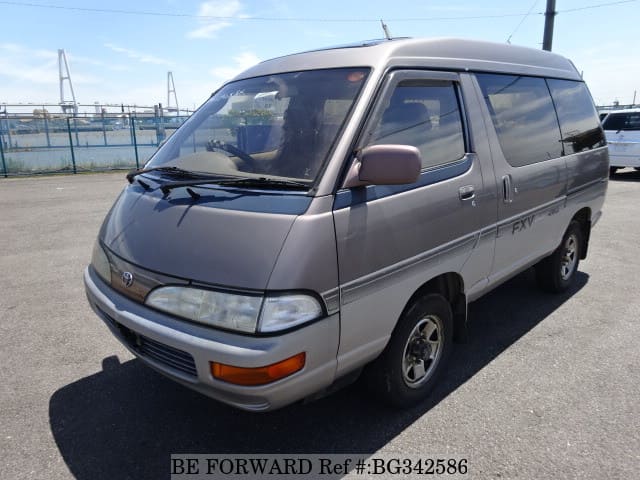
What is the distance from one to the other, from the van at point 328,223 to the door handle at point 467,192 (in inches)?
0.5

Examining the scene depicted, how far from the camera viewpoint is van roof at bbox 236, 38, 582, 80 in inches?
104

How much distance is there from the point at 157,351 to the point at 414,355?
1.55 meters

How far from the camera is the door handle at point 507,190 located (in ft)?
10.8

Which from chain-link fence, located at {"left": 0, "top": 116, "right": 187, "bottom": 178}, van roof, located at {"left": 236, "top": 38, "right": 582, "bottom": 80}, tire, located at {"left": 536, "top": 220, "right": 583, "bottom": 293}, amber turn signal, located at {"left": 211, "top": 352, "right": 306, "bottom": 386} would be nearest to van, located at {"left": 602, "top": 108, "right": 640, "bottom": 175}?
tire, located at {"left": 536, "top": 220, "right": 583, "bottom": 293}

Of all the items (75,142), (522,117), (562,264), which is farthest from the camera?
(75,142)

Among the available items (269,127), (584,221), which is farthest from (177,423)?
(584,221)

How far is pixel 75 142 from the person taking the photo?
58.5 feet

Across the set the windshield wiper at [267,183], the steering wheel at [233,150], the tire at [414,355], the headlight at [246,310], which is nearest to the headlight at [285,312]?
the headlight at [246,310]

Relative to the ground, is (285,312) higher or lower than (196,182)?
lower

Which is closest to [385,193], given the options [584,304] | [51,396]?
[51,396]

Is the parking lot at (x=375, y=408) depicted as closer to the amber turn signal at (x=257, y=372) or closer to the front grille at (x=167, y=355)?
the front grille at (x=167, y=355)

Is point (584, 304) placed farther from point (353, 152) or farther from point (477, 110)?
point (353, 152)

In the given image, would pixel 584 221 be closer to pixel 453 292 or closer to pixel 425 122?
pixel 453 292

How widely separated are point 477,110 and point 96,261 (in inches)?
106
